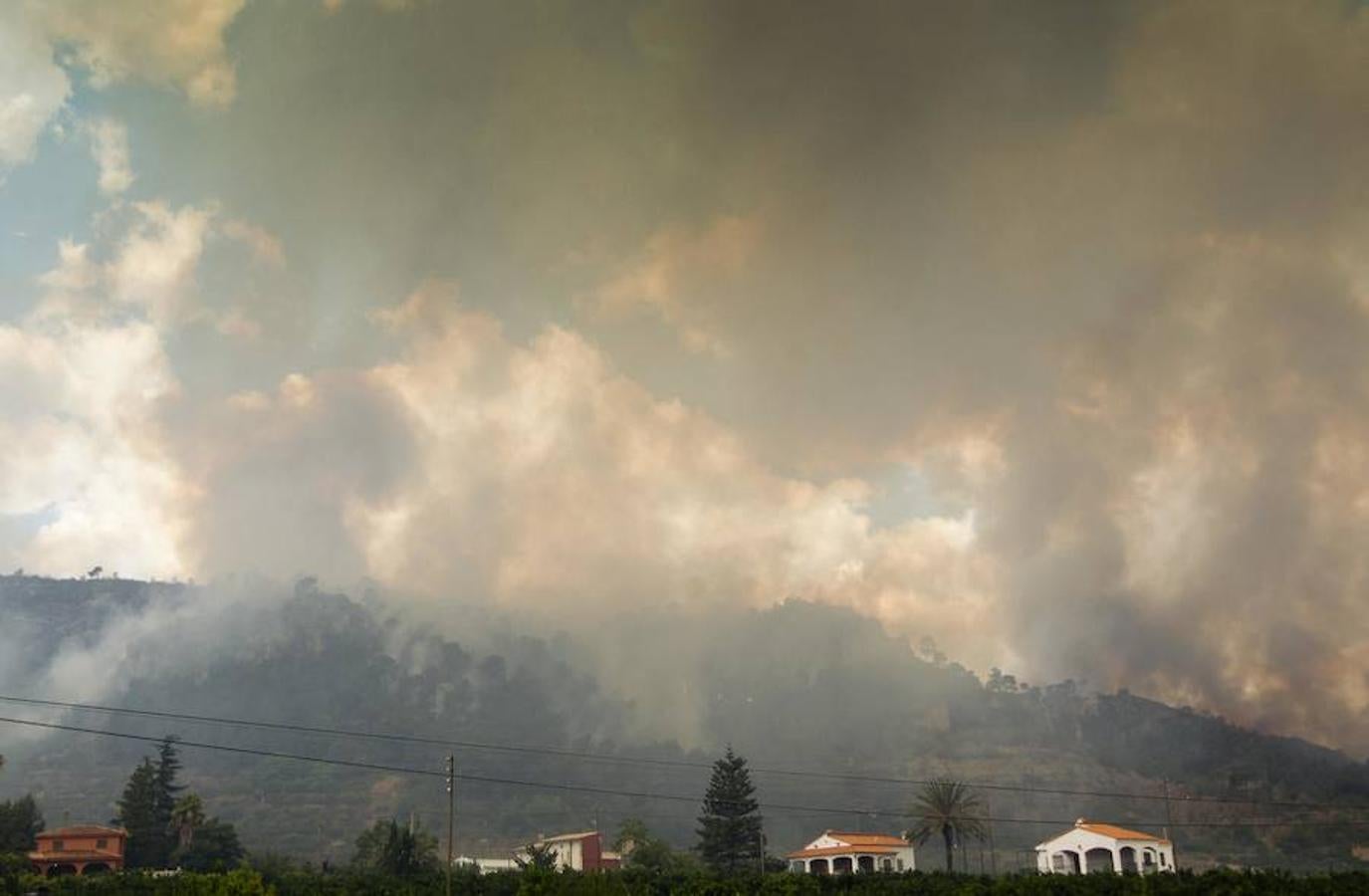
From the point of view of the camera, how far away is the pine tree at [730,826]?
149125 mm

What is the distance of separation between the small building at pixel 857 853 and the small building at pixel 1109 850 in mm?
18658

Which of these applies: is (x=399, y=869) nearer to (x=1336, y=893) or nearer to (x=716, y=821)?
(x=716, y=821)

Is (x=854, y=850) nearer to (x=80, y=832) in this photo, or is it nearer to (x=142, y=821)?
(x=80, y=832)

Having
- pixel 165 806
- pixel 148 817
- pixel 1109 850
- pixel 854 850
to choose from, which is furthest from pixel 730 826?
pixel 165 806

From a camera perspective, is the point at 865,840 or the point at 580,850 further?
the point at 580,850

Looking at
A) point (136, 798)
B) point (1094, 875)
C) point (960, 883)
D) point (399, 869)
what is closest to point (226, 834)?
point (136, 798)

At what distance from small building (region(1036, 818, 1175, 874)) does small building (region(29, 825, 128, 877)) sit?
10416 centimetres

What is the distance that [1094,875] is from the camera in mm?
71812

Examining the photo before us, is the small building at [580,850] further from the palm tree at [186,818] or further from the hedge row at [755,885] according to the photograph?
the palm tree at [186,818]

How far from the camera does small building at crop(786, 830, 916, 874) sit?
12662 cm

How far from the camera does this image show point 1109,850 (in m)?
114

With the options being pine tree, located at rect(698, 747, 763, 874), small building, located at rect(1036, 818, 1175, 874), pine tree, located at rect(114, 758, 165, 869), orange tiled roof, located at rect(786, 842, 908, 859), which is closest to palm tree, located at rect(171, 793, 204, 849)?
pine tree, located at rect(114, 758, 165, 869)

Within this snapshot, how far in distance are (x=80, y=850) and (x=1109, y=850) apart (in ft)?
376

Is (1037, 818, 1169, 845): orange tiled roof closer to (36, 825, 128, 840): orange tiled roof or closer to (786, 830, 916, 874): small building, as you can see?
(786, 830, 916, 874): small building
